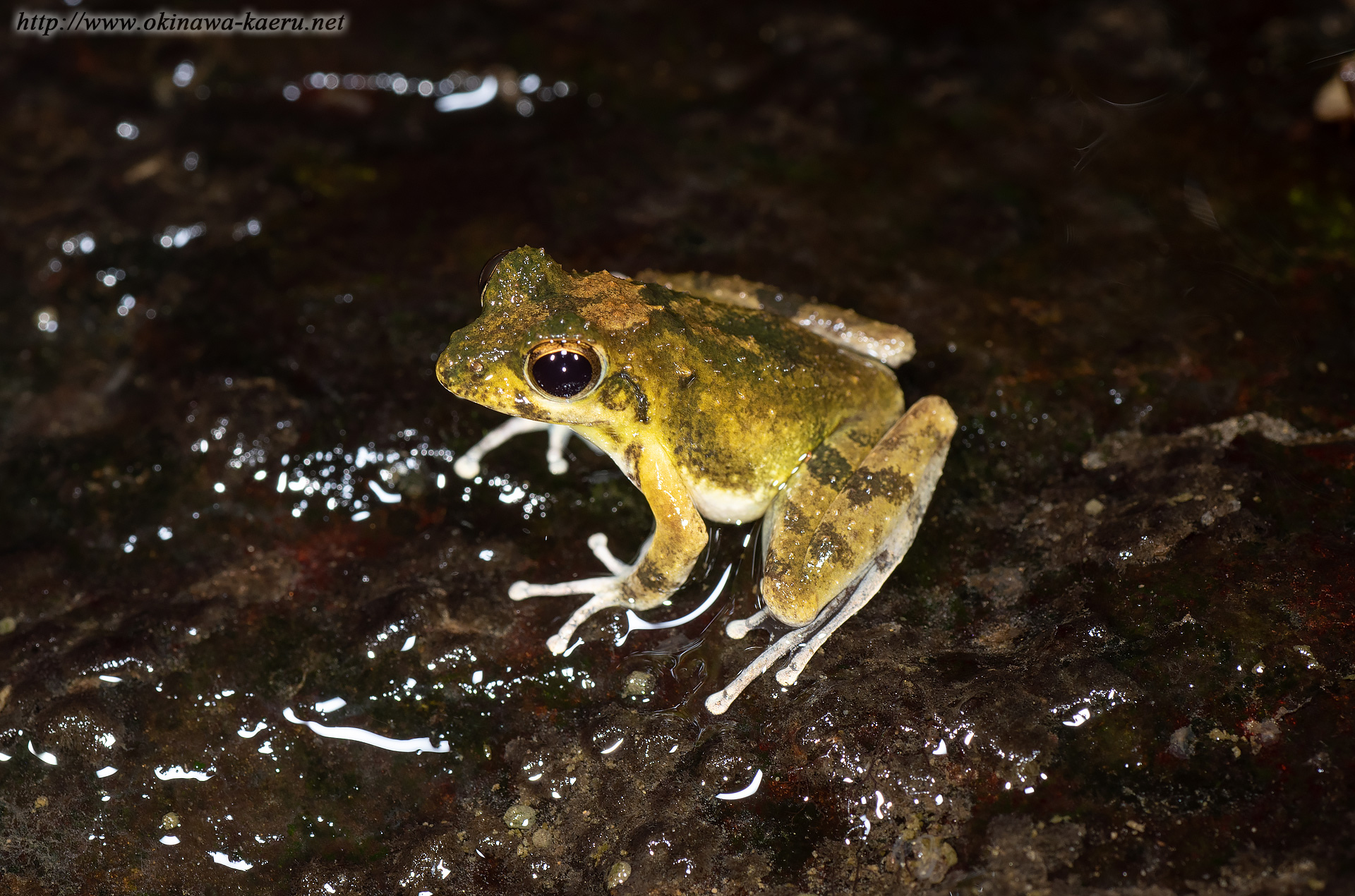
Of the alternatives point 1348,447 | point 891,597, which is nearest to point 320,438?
point 891,597

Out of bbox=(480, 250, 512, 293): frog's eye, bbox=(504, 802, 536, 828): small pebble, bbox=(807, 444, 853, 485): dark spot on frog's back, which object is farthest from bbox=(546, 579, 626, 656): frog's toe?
bbox=(480, 250, 512, 293): frog's eye

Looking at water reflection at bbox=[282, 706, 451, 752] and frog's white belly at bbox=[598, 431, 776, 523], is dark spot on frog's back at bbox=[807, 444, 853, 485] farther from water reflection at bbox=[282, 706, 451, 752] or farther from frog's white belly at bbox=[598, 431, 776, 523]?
water reflection at bbox=[282, 706, 451, 752]

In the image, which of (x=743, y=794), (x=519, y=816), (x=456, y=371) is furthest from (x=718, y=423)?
(x=519, y=816)

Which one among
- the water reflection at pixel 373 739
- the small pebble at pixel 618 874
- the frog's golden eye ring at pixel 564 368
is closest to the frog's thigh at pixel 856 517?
the frog's golden eye ring at pixel 564 368

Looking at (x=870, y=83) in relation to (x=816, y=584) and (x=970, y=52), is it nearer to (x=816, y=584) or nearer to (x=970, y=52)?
(x=970, y=52)

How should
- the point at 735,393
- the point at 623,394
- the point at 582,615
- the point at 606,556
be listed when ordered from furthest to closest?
1. the point at 606,556
2. the point at 582,615
3. the point at 735,393
4. the point at 623,394

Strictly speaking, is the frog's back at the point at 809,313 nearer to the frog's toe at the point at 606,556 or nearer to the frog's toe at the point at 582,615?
the frog's toe at the point at 606,556

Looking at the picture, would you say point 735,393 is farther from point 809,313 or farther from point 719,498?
point 809,313
